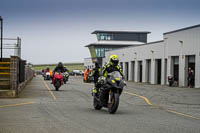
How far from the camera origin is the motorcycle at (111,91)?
38.3 ft

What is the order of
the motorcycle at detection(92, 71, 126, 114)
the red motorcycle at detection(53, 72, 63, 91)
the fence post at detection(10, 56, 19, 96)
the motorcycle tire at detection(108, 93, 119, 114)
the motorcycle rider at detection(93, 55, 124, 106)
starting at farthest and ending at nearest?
the red motorcycle at detection(53, 72, 63, 91) → the fence post at detection(10, 56, 19, 96) → the motorcycle rider at detection(93, 55, 124, 106) → the motorcycle at detection(92, 71, 126, 114) → the motorcycle tire at detection(108, 93, 119, 114)

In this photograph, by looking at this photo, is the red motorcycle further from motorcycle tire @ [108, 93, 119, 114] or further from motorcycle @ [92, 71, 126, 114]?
motorcycle tire @ [108, 93, 119, 114]

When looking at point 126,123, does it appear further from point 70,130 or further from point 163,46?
point 163,46

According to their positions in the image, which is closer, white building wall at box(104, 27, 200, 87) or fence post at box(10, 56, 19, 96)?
fence post at box(10, 56, 19, 96)

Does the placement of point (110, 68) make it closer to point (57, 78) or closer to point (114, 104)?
point (114, 104)

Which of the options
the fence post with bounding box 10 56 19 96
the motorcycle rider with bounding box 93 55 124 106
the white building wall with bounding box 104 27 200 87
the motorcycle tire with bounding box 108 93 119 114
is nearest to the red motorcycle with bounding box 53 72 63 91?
the fence post with bounding box 10 56 19 96

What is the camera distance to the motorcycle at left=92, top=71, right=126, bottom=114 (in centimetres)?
1169

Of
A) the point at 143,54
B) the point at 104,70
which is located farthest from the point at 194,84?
the point at 104,70

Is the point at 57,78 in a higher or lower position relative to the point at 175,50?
lower

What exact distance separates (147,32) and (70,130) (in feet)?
342

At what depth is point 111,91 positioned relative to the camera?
12047mm

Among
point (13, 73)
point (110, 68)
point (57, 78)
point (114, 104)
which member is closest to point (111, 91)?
point (114, 104)

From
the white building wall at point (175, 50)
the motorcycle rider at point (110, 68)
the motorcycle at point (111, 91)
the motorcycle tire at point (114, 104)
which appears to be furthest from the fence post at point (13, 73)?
the white building wall at point (175, 50)

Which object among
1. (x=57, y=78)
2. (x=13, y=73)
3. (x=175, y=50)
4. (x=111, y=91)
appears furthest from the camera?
(x=175, y=50)
